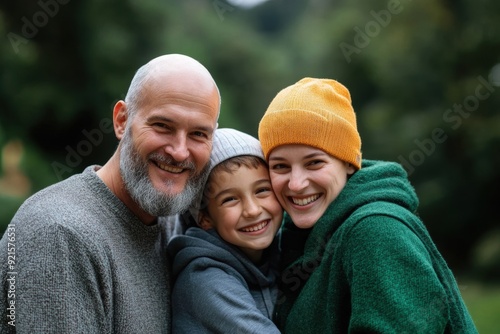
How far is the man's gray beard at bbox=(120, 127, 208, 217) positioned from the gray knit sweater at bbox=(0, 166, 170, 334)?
0.35 feet

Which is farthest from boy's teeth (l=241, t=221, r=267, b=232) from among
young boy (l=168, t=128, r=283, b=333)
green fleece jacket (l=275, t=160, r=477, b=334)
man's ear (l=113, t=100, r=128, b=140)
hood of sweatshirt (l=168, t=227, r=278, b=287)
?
man's ear (l=113, t=100, r=128, b=140)

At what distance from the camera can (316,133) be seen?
2.95m

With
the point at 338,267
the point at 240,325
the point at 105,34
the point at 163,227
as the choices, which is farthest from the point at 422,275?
the point at 105,34

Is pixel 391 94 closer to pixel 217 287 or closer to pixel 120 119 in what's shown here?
pixel 120 119

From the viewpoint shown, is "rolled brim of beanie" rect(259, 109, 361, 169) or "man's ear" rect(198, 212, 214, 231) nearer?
"rolled brim of beanie" rect(259, 109, 361, 169)

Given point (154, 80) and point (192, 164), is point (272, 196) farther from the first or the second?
point (154, 80)

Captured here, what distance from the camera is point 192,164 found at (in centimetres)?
305

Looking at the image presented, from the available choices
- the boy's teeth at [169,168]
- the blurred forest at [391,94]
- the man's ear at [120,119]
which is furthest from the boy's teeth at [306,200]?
the blurred forest at [391,94]

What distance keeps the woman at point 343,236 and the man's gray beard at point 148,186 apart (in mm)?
409

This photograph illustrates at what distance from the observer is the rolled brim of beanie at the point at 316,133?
2.96 metres

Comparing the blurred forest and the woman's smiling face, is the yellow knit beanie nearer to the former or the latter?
the woman's smiling face

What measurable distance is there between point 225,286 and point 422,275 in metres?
0.90

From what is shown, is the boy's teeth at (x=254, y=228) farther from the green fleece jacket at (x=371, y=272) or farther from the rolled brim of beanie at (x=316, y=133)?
the rolled brim of beanie at (x=316, y=133)

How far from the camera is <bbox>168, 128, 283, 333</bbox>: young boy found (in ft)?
9.73
